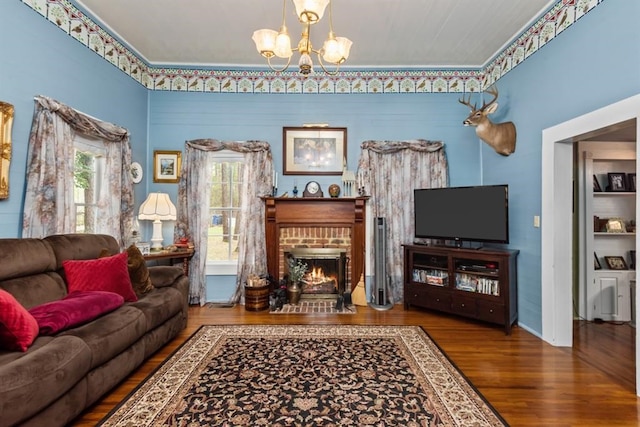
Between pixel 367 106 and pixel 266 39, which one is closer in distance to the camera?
pixel 266 39

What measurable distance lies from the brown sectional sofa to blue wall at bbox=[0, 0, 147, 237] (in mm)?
477

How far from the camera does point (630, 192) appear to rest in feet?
13.0

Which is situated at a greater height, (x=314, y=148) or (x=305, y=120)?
(x=305, y=120)

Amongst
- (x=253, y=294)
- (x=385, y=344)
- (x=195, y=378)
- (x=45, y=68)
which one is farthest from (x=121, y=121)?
(x=385, y=344)

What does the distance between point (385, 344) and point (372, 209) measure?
1970 mm

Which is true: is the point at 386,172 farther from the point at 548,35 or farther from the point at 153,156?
the point at 153,156

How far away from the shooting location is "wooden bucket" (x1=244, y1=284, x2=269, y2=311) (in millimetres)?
4133

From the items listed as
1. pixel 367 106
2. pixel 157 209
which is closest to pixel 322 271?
pixel 157 209

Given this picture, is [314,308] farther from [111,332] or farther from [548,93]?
[548,93]

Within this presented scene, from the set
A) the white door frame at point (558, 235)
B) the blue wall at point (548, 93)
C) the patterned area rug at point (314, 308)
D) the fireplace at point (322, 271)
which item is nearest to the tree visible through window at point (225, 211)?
the fireplace at point (322, 271)

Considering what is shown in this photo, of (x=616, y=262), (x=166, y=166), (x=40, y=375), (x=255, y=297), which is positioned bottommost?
(x=255, y=297)

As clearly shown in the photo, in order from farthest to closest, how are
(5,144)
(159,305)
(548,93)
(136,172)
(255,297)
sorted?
(136,172) → (255,297) → (548,93) → (159,305) → (5,144)

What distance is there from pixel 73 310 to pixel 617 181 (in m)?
5.67

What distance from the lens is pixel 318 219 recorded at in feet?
14.6
